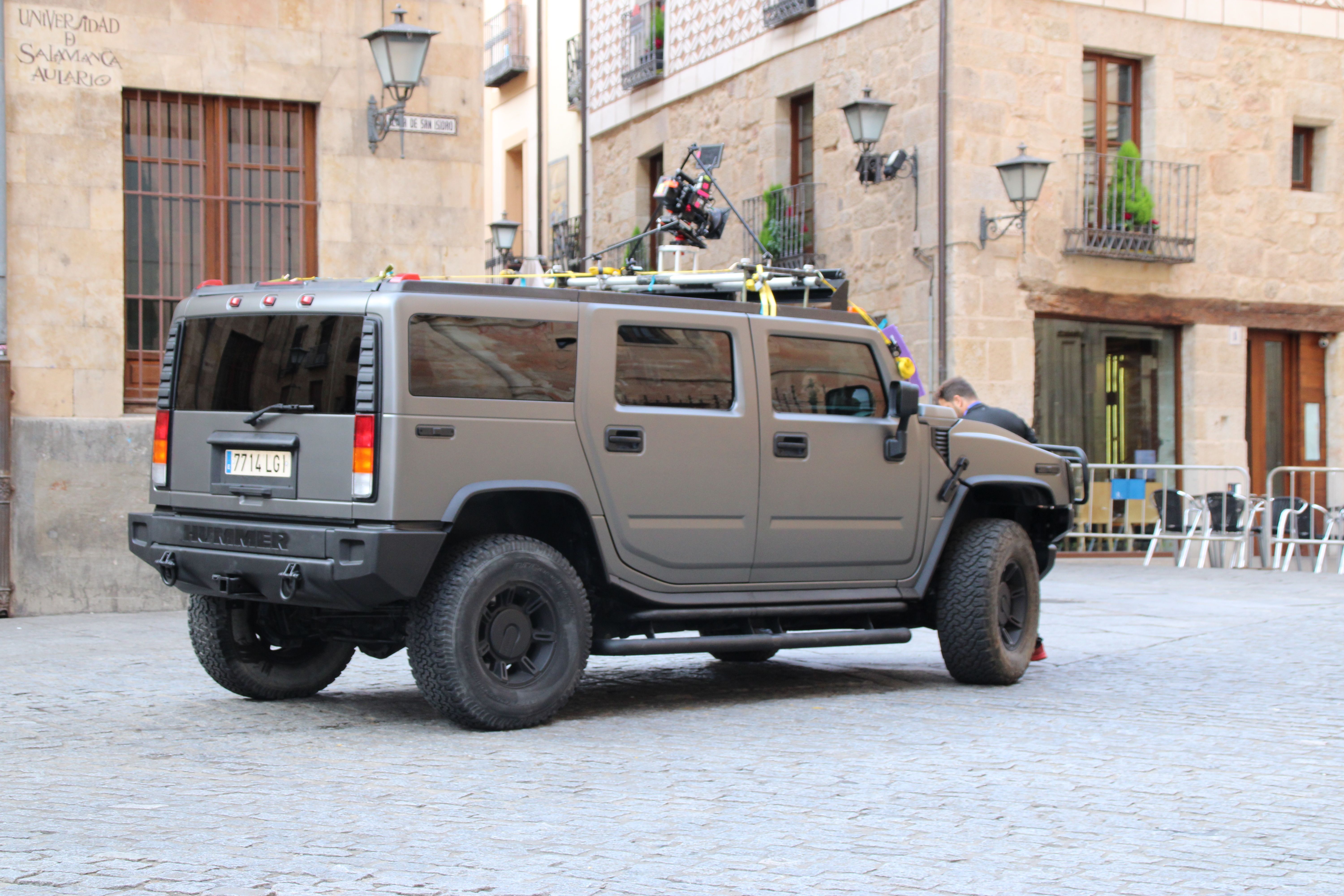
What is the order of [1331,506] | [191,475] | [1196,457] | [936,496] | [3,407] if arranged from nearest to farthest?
1. [191,475]
2. [936,496]
3. [3,407]
4. [1331,506]
5. [1196,457]

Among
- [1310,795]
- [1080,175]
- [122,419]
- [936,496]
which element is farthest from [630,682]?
[1080,175]

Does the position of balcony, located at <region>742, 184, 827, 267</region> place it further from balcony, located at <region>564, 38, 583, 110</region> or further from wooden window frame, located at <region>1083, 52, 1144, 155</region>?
balcony, located at <region>564, 38, 583, 110</region>

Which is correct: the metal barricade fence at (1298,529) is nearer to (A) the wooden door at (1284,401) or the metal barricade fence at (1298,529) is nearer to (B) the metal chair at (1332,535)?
(B) the metal chair at (1332,535)

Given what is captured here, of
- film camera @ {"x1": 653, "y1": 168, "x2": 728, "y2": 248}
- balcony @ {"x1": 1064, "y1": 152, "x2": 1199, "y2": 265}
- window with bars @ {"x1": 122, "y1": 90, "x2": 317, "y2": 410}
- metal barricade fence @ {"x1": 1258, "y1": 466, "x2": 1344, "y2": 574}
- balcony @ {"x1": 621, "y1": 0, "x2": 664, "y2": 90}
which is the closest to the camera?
film camera @ {"x1": 653, "y1": 168, "x2": 728, "y2": 248}

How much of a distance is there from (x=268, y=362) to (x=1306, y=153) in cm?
1697

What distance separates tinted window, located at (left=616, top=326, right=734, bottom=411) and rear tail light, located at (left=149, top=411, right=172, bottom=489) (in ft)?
6.40

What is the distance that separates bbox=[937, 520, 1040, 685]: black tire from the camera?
791cm

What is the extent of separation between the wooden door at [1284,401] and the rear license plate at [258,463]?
1576 centimetres

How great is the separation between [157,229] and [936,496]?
A: 6906 millimetres

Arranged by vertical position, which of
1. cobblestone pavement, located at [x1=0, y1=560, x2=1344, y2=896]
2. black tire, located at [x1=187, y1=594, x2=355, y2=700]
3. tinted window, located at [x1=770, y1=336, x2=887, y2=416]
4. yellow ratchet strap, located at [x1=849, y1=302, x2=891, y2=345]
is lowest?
cobblestone pavement, located at [x1=0, y1=560, x2=1344, y2=896]

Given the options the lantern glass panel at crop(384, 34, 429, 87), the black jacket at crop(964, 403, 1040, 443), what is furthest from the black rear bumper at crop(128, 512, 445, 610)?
the lantern glass panel at crop(384, 34, 429, 87)

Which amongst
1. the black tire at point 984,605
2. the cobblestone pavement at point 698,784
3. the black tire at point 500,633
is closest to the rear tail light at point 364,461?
the black tire at point 500,633

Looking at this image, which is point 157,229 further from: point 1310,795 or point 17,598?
point 1310,795

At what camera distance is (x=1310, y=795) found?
17.7ft
